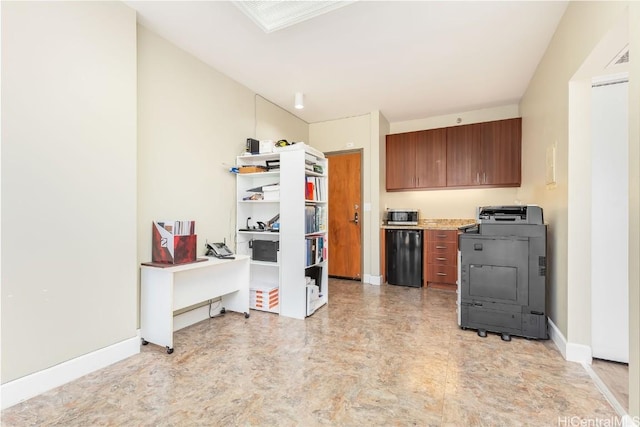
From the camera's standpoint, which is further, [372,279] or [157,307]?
[372,279]

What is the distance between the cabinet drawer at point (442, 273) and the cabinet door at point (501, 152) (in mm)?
1396

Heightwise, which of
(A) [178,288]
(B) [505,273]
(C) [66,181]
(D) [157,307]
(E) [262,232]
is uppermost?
(C) [66,181]

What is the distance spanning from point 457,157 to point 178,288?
419 cm

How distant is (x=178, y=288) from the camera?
2.51 m

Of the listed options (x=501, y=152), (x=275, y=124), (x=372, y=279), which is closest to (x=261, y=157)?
(x=275, y=124)

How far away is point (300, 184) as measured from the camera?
308cm

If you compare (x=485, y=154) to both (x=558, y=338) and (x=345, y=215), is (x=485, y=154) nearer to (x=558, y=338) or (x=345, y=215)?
(x=345, y=215)

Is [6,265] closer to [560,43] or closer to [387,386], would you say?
[387,386]

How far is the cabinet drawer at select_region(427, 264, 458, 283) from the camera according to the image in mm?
4199

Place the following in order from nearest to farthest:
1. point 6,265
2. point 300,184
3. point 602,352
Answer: point 6,265
point 602,352
point 300,184

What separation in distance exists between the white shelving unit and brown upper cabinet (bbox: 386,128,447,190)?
1764 mm

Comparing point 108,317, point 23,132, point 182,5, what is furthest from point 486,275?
point 23,132

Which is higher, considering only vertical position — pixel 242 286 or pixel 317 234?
pixel 317 234

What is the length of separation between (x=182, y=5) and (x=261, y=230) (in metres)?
2.19
